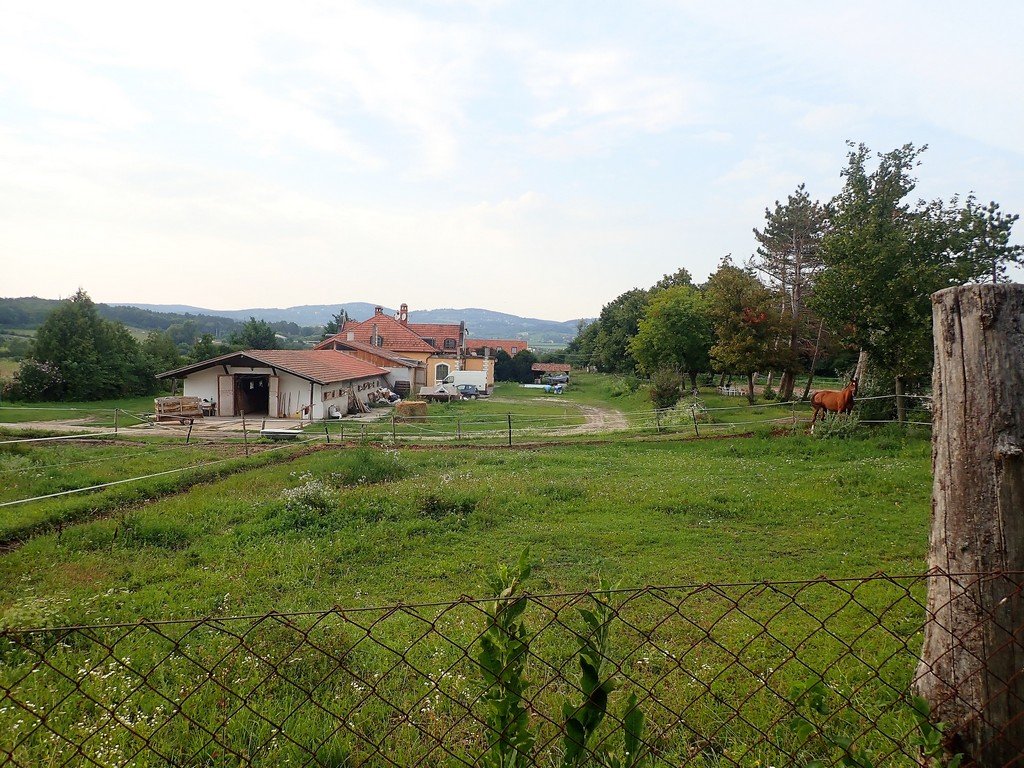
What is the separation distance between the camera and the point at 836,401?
659 inches

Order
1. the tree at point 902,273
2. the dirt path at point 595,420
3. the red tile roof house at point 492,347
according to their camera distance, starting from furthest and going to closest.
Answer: the red tile roof house at point 492,347 < the dirt path at point 595,420 < the tree at point 902,273

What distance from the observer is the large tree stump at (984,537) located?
2.61 metres

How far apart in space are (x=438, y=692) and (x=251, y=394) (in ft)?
96.4

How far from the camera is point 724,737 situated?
12.1ft

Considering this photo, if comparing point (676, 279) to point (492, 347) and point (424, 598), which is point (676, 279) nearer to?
point (492, 347)

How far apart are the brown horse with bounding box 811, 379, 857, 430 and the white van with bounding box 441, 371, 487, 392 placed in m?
29.0

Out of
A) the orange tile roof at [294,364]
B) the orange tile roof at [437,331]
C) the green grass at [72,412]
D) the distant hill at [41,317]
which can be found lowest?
the green grass at [72,412]

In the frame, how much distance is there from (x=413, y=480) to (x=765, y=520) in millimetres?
7087

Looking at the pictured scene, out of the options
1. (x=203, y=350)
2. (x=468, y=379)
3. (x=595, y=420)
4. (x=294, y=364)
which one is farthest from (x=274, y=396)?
(x=468, y=379)

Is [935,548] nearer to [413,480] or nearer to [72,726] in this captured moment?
[72,726]

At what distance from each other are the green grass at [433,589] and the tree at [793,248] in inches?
842

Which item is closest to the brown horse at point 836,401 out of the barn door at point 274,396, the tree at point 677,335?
the tree at point 677,335

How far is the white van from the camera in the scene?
44.4 meters

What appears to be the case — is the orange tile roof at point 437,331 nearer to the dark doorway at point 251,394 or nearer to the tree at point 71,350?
the dark doorway at point 251,394
